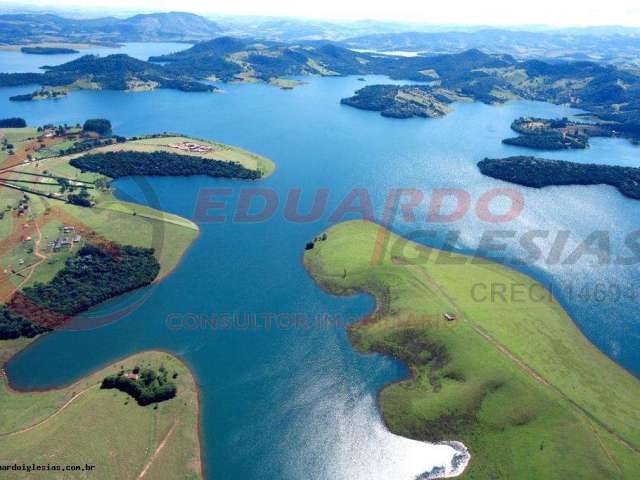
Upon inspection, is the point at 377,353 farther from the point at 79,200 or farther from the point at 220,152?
the point at 220,152

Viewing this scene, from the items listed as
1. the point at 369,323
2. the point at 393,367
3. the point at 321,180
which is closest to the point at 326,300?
the point at 369,323

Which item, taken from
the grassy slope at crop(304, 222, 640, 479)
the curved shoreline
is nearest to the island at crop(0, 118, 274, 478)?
the curved shoreline

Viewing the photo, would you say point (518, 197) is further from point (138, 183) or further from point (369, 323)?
point (138, 183)

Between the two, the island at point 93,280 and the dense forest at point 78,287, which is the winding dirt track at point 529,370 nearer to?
the island at point 93,280

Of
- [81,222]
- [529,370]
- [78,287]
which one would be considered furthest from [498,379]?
[81,222]

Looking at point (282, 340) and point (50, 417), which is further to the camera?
point (282, 340)

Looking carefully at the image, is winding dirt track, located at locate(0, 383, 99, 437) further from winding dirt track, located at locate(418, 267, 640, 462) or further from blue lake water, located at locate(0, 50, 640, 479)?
winding dirt track, located at locate(418, 267, 640, 462)

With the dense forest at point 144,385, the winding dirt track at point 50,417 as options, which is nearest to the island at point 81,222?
the winding dirt track at point 50,417

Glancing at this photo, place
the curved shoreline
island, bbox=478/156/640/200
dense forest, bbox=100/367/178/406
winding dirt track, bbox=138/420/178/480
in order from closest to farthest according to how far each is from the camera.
A: winding dirt track, bbox=138/420/178/480
the curved shoreline
dense forest, bbox=100/367/178/406
island, bbox=478/156/640/200
